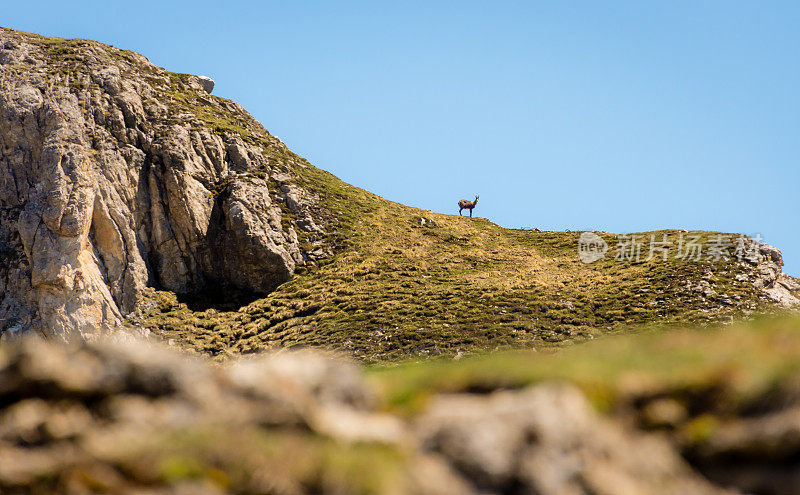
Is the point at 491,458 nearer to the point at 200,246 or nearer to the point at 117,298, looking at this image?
the point at 117,298

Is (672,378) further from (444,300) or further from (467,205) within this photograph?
(467,205)

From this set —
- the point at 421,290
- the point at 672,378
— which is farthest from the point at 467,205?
the point at 672,378

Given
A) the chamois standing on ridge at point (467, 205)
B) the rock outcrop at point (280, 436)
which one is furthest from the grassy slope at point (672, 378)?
the chamois standing on ridge at point (467, 205)

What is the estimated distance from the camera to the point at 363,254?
68.7m

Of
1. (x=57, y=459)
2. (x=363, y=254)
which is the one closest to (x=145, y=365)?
(x=57, y=459)

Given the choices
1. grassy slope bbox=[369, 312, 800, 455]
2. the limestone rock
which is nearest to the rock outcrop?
the limestone rock

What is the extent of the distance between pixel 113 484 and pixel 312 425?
108 inches

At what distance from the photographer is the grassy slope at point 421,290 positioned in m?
51.4

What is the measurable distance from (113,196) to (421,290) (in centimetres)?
3124

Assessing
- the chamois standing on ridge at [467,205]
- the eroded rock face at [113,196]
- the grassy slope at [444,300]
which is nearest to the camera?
the grassy slope at [444,300]

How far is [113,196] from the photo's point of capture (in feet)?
211

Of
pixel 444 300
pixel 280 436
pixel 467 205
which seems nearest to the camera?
pixel 280 436

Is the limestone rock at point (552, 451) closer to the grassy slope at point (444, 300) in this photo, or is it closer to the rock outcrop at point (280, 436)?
the rock outcrop at point (280, 436)

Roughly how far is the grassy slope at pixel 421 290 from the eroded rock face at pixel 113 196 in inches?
51.0
